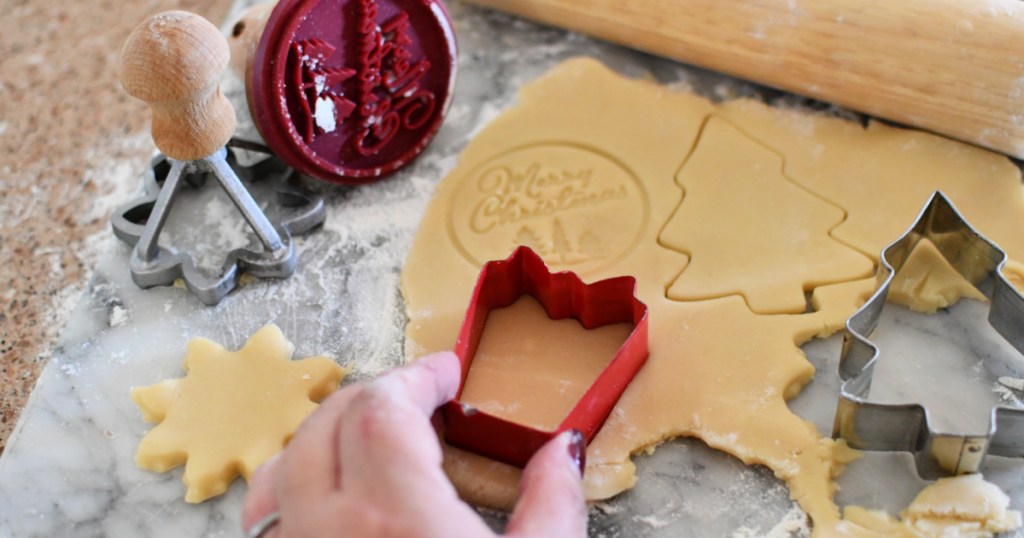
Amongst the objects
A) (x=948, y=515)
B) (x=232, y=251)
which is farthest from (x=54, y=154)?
(x=948, y=515)

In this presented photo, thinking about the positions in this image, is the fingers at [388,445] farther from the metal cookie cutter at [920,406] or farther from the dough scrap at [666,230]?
the metal cookie cutter at [920,406]

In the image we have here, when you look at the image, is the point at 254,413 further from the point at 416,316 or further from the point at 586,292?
the point at 586,292

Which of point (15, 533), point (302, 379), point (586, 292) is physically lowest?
point (15, 533)

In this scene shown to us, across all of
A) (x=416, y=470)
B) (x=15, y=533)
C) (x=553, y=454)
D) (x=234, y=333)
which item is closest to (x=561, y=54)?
(x=234, y=333)

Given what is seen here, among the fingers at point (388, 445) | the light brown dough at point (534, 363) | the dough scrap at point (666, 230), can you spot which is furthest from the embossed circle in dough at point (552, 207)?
the fingers at point (388, 445)

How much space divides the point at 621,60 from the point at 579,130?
208 millimetres

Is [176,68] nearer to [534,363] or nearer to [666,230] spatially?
[534,363]

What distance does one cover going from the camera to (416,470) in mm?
955

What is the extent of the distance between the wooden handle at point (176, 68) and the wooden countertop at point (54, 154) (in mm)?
469

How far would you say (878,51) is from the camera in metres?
1.47

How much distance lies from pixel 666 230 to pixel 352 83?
50 cm

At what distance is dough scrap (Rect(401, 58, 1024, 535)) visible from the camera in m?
1.20

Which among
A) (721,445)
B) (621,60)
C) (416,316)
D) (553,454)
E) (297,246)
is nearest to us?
(553,454)

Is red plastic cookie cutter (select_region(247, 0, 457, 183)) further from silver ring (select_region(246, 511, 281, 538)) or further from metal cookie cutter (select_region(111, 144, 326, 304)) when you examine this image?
silver ring (select_region(246, 511, 281, 538))
